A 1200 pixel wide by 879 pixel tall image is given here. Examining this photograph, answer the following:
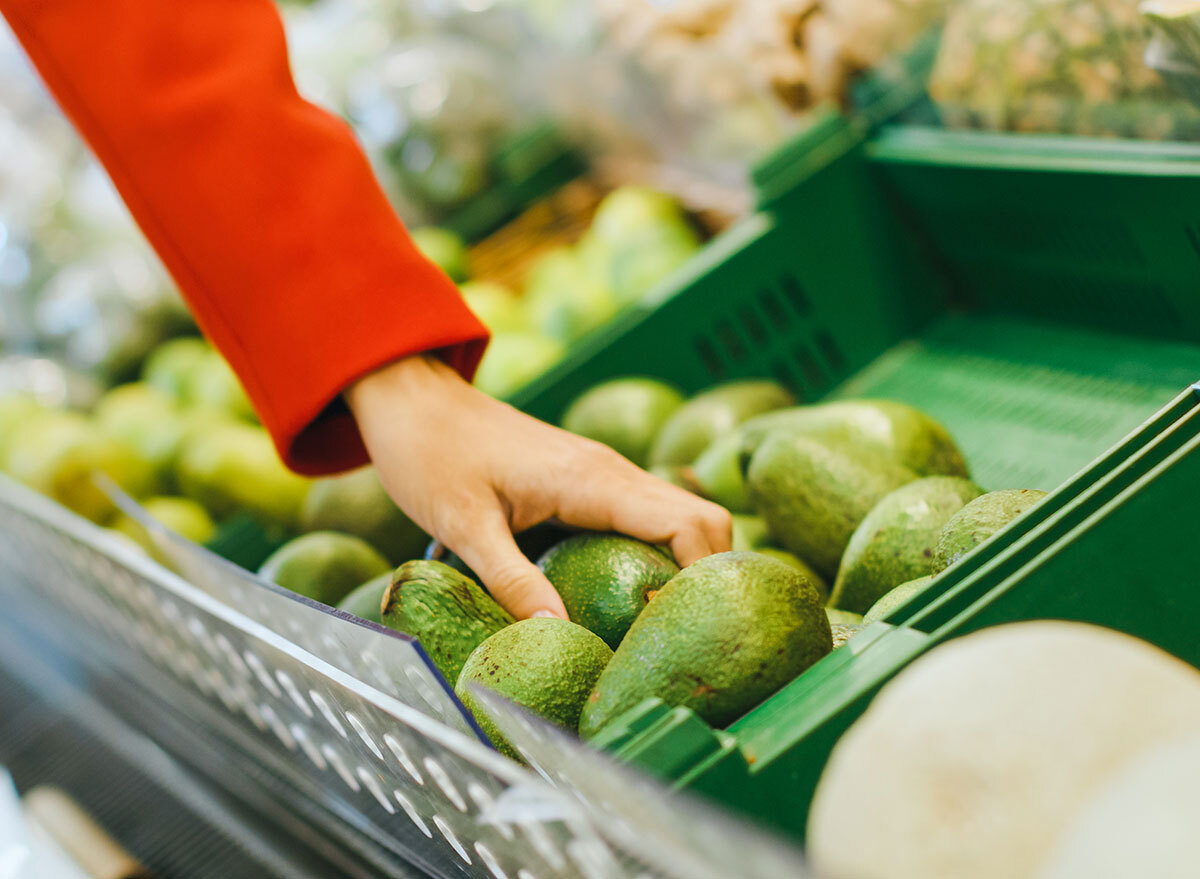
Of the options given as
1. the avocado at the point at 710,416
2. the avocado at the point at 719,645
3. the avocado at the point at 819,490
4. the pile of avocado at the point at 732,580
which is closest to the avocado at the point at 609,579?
the pile of avocado at the point at 732,580

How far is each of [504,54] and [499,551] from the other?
2389mm

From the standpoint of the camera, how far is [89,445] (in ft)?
8.36

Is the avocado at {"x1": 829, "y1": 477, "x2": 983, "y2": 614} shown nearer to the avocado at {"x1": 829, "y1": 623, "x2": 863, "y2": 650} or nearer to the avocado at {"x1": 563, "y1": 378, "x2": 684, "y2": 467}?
the avocado at {"x1": 829, "y1": 623, "x2": 863, "y2": 650}

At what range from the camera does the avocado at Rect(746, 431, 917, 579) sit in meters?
1.25

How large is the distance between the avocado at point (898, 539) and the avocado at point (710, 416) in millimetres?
500

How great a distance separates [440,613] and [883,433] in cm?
59

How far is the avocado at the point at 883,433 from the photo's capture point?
4.31 feet

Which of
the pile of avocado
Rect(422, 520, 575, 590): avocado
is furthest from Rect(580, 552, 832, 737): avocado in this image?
Rect(422, 520, 575, 590): avocado

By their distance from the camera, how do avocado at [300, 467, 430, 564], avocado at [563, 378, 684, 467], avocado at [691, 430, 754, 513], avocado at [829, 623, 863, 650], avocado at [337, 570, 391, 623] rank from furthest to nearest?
avocado at [563, 378, 684, 467] < avocado at [300, 467, 430, 564] < avocado at [691, 430, 754, 513] < avocado at [337, 570, 391, 623] < avocado at [829, 623, 863, 650]

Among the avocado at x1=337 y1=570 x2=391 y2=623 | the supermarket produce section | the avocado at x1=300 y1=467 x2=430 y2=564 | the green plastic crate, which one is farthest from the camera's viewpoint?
the avocado at x1=300 y1=467 x2=430 y2=564

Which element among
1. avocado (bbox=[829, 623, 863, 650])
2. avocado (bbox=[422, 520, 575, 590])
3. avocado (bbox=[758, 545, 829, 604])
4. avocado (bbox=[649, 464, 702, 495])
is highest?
avocado (bbox=[422, 520, 575, 590])

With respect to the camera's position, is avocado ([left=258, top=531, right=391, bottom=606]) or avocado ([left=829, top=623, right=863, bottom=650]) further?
avocado ([left=258, top=531, right=391, bottom=606])

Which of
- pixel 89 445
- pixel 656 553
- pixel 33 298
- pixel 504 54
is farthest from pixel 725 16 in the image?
pixel 33 298

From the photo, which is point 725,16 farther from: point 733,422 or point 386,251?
point 386,251
